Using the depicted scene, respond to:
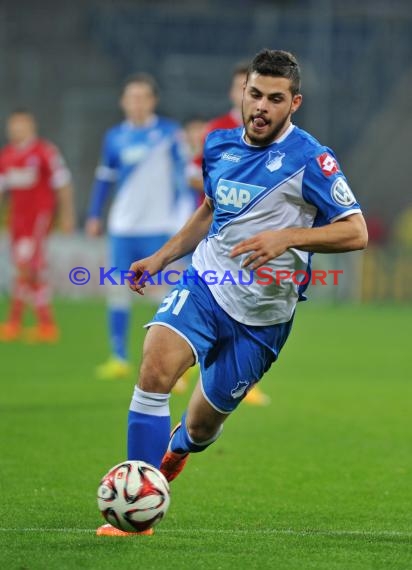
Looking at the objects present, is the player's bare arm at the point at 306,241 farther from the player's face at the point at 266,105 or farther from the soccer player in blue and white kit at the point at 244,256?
the player's face at the point at 266,105

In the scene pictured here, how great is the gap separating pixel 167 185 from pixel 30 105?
14.0m

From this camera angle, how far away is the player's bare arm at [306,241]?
4.85m

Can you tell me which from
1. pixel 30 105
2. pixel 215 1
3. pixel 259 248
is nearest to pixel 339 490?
pixel 259 248

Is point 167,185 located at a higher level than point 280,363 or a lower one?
higher

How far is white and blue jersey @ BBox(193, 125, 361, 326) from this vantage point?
17.2ft

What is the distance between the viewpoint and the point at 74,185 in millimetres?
24219

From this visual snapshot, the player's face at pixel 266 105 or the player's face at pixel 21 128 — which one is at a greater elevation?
the player's face at pixel 266 105

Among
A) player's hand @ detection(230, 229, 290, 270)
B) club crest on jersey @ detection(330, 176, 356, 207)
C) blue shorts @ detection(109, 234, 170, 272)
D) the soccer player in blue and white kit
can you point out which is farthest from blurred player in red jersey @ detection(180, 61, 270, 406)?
player's hand @ detection(230, 229, 290, 270)

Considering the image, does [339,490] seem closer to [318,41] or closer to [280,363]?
[280,363]

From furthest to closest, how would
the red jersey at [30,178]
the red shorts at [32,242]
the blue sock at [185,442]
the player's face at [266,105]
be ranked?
1. the red shorts at [32,242]
2. the red jersey at [30,178]
3. the blue sock at [185,442]
4. the player's face at [266,105]

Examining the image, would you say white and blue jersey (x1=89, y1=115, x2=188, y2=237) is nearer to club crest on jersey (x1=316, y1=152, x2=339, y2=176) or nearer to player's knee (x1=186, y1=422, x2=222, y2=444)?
player's knee (x1=186, y1=422, x2=222, y2=444)

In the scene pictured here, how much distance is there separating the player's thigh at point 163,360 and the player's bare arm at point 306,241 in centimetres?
57

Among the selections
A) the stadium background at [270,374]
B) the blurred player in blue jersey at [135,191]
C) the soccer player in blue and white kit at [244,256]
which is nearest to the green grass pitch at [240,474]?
the stadium background at [270,374]

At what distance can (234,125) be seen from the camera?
959 cm
